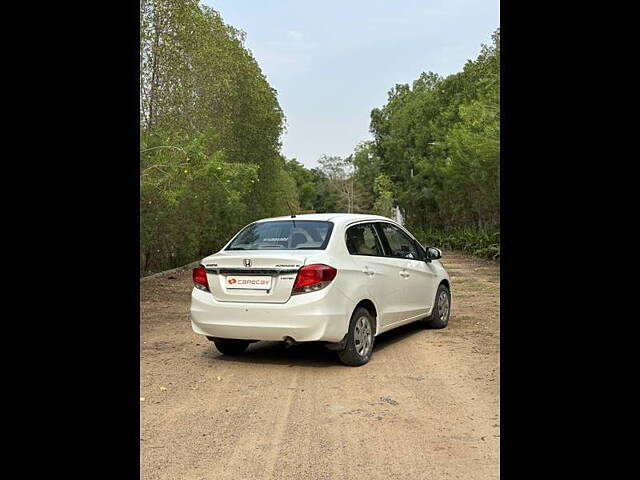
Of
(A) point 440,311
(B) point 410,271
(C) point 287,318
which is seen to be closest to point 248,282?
(C) point 287,318

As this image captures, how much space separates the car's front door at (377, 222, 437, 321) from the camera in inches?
301

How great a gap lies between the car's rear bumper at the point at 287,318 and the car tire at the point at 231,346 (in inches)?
29.5

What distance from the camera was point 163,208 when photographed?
1627cm

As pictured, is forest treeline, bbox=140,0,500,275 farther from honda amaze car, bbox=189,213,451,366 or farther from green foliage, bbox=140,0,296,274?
honda amaze car, bbox=189,213,451,366

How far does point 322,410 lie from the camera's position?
511cm

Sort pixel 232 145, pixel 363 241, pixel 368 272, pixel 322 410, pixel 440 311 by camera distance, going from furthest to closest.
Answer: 1. pixel 232 145
2. pixel 440 311
3. pixel 363 241
4. pixel 368 272
5. pixel 322 410

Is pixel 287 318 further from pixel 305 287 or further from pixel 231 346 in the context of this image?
pixel 231 346

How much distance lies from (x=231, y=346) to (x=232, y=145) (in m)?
17.8

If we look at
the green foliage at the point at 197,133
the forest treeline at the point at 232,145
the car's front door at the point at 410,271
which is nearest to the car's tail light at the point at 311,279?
the car's front door at the point at 410,271

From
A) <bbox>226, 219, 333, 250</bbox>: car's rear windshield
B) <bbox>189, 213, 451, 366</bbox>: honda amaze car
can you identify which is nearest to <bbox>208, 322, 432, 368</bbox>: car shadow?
<bbox>189, 213, 451, 366</bbox>: honda amaze car
